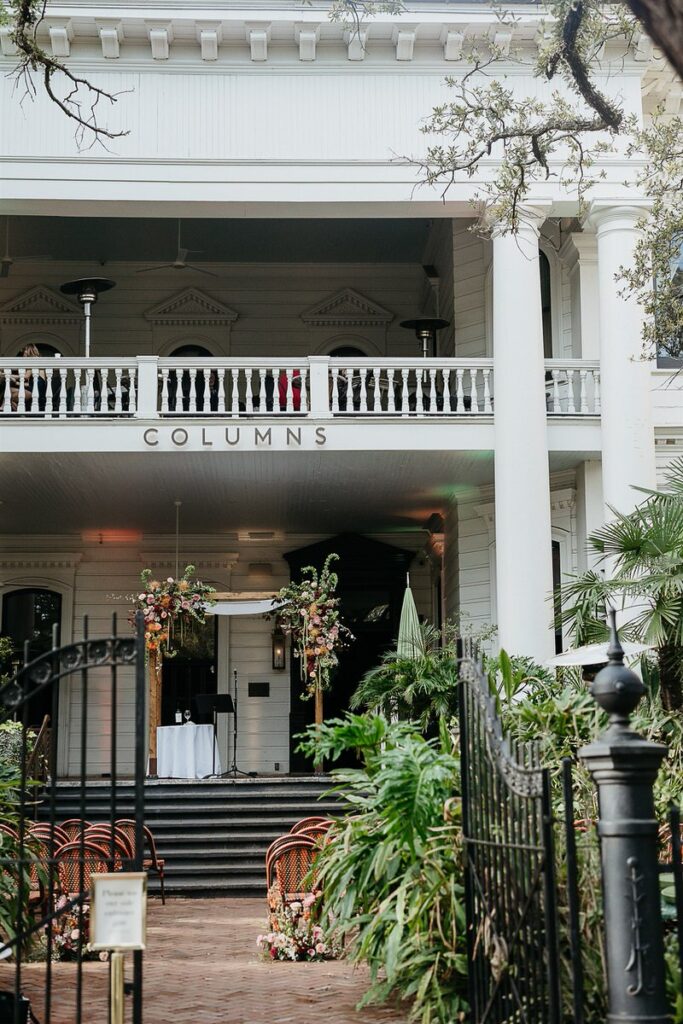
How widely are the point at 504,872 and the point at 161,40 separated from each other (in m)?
12.1

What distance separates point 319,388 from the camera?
15.6 m

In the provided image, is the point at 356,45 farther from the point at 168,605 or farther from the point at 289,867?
the point at 289,867

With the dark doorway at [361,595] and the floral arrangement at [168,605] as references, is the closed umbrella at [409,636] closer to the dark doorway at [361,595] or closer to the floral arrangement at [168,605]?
the floral arrangement at [168,605]

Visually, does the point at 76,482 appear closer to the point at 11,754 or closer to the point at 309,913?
the point at 11,754

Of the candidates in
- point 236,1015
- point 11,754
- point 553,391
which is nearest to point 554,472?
point 553,391

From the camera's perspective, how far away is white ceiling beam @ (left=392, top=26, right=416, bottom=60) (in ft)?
49.3

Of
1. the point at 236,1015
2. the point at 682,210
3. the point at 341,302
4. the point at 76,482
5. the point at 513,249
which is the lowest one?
the point at 236,1015

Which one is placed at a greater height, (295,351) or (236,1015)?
(295,351)

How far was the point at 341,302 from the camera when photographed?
21266 mm

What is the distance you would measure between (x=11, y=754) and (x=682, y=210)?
33.3 ft

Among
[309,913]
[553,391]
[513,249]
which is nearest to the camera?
[309,913]

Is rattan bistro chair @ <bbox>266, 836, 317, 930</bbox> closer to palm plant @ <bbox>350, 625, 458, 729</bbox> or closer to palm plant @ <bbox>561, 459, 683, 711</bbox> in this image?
palm plant @ <bbox>561, 459, 683, 711</bbox>

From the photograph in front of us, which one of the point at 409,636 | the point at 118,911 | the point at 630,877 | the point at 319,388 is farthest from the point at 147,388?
the point at 630,877

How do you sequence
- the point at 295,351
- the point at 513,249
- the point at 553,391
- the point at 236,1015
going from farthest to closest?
the point at 295,351, the point at 553,391, the point at 513,249, the point at 236,1015
